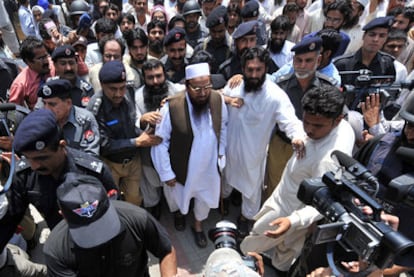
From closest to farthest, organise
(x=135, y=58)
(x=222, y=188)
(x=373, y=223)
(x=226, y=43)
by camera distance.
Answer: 1. (x=373, y=223)
2. (x=222, y=188)
3. (x=135, y=58)
4. (x=226, y=43)

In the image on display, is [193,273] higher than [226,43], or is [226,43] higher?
[226,43]

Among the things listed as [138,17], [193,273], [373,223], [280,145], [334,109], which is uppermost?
[138,17]

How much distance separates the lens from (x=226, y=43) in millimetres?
4512

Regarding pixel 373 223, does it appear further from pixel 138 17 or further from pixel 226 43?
pixel 138 17

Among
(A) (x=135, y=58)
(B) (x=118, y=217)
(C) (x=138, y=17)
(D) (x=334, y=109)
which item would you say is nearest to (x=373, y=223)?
(D) (x=334, y=109)

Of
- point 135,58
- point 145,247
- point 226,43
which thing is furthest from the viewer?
point 226,43

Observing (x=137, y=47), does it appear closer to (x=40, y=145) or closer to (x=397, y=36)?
(x=40, y=145)

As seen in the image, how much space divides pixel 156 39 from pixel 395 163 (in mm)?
3581

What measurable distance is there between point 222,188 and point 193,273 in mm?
989

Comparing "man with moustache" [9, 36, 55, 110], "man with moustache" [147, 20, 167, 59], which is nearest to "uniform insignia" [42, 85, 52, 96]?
"man with moustache" [9, 36, 55, 110]

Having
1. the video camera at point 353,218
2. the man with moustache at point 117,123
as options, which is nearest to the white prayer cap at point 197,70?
the man with moustache at point 117,123

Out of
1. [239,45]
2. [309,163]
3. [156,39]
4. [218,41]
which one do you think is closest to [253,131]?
[309,163]

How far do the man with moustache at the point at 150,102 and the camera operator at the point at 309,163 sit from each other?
131 cm

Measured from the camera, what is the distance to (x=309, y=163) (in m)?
2.34
